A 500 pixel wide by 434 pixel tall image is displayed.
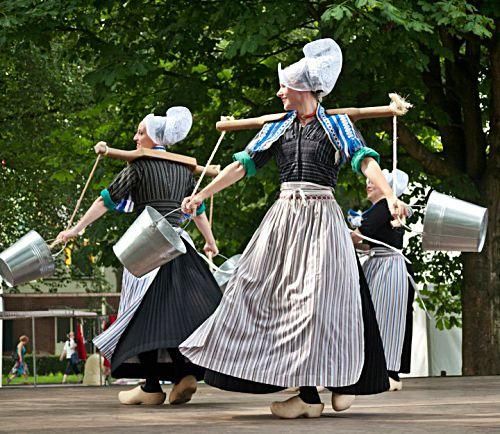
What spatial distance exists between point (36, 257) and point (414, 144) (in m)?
8.31

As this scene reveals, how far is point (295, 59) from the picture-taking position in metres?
17.1

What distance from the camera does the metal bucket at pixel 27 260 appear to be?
8844mm

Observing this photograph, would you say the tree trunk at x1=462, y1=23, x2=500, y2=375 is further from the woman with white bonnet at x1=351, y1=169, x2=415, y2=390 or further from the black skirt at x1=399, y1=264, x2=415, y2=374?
the woman with white bonnet at x1=351, y1=169, x2=415, y2=390

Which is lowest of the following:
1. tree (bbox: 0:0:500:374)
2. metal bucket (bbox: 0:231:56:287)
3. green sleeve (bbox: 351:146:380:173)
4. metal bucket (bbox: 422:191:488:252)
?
metal bucket (bbox: 0:231:56:287)

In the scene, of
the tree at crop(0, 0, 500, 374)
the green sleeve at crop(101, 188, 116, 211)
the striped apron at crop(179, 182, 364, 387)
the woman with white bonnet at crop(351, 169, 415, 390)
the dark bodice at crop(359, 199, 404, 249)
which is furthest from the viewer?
the tree at crop(0, 0, 500, 374)

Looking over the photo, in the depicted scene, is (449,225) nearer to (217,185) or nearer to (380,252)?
(217,185)

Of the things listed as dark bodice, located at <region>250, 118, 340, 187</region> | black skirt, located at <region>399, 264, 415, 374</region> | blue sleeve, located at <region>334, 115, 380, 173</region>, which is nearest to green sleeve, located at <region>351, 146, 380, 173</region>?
blue sleeve, located at <region>334, 115, 380, 173</region>

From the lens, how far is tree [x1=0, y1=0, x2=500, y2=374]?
13.8 m

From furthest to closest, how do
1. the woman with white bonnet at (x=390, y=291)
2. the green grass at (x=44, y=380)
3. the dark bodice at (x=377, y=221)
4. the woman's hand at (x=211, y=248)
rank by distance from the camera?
the green grass at (x=44, y=380) < the woman with white bonnet at (x=390, y=291) < the dark bodice at (x=377, y=221) < the woman's hand at (x=211, y=248)

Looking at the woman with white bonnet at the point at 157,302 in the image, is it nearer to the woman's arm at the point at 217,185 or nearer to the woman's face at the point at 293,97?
the woman's arm at the point at 217,185

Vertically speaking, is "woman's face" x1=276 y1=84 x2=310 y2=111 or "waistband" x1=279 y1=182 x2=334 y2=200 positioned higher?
"woman's face" x1=276 y1=84 x2=310 y2=111

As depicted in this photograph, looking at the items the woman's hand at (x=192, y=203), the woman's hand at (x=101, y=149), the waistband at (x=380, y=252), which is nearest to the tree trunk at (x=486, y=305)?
the waistband at (x=380, y=252)

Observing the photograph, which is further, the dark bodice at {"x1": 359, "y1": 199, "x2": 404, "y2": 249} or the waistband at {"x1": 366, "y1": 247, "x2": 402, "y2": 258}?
the waistband at {"x1": 366, "y1": 247, "x2": 402, "y2": 258}

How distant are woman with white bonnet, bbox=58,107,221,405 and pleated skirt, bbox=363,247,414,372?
8.36 ft
